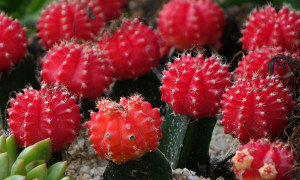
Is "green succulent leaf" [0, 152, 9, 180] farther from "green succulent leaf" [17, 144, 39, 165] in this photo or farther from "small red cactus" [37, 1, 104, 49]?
"small red cactus" [37, 1, 104, 49]

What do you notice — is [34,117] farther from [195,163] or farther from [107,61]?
[195,163]

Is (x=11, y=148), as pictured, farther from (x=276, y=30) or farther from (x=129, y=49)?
(x=276, y=30)

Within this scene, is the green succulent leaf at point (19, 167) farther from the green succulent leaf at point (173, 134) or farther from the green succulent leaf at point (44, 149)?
the green succulent leaf at point (173, 134)

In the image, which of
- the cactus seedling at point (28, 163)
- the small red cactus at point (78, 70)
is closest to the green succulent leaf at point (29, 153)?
the cactus seedling at point (28, 163)

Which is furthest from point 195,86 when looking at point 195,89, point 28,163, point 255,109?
point 28,163

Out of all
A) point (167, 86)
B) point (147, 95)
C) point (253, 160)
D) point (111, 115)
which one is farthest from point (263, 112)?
point (147, 95)

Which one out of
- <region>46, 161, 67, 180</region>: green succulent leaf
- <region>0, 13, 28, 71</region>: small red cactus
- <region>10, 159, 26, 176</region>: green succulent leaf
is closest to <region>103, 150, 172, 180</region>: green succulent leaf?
<region>46, 161, 67, 180</region>: green succulent leaf
